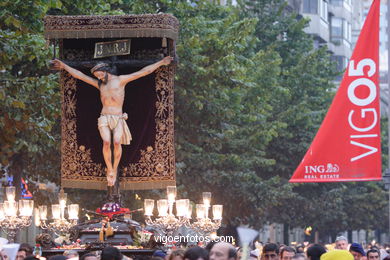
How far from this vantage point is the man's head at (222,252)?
40.0ft

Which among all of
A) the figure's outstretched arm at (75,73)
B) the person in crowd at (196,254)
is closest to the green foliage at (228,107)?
the figure's outstretched arm at (75,73)

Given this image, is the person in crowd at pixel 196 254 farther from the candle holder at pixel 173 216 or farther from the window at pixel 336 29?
the window at pixel 336 29

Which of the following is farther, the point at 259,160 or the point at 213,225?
the point at 259,160

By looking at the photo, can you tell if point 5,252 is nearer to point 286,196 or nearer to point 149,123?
point 149,123

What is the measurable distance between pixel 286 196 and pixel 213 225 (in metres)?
21.4

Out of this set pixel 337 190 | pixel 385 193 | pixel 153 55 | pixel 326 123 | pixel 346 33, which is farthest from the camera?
pixel 346 33

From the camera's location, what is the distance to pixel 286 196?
153 ft

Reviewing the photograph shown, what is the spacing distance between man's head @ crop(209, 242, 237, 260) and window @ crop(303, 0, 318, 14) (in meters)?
73.0

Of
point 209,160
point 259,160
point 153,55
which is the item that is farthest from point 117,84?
point 259,160

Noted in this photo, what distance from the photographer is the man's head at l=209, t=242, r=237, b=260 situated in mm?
12188

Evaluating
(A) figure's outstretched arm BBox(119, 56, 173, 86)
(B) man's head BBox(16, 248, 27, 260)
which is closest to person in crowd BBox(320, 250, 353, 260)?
(B) man's head BBox(16, 248, 27, 260)

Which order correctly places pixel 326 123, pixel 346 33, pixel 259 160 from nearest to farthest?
pixel 326 123 < pixel 259 160 < pixel 346 33

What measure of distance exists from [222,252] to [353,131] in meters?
10.00

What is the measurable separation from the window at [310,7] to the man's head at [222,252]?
73.0m
